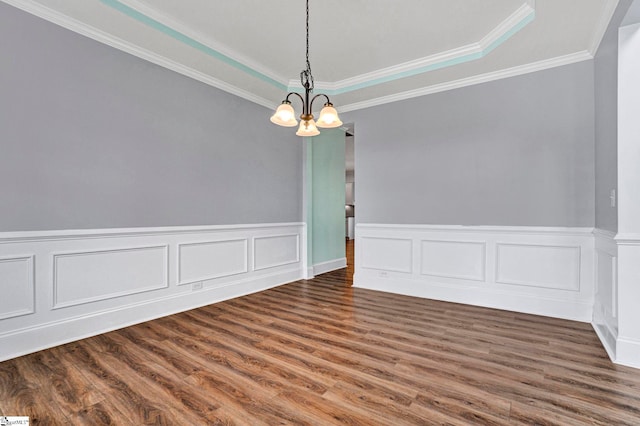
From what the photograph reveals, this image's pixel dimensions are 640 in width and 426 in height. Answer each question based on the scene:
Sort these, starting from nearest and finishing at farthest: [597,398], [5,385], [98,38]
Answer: [597,398]
[5,385]
[98,38]

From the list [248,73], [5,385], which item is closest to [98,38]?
[248,73]

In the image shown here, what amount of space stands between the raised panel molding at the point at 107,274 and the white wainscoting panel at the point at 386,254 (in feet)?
8.69

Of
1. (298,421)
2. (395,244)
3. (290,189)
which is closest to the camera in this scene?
(298,421)

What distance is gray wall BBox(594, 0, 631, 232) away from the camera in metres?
2.47

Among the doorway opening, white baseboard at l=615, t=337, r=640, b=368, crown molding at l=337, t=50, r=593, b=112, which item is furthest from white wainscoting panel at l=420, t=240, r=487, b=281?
the doorway opening

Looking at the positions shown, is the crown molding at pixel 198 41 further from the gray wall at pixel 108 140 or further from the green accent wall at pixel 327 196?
the green accent wall at pixel 327 196

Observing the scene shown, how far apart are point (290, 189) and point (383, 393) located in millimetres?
3612

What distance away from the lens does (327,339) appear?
276cm

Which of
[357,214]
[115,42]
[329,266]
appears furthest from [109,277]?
[329,266]

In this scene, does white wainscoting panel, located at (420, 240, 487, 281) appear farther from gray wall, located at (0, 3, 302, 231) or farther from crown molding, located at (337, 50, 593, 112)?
gray wall, located at (0, 3, 302, 231)

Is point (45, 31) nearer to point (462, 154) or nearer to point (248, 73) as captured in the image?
point (248, 73)

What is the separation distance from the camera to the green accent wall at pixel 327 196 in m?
5.51

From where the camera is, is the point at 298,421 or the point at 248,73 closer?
the point at 298,421

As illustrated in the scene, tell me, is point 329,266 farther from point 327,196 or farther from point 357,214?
point 357,214
